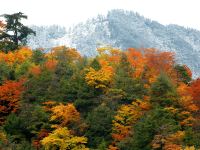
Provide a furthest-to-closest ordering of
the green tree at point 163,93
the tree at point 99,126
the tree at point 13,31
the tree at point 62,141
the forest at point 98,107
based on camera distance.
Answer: the tree at point 13,31 < the tree at point 99,126 < the green tree at point 163,93 < the tree at point 62,141 < the forest at point 98,107

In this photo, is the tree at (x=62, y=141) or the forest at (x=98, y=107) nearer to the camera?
the forest at (x=98, y=107)

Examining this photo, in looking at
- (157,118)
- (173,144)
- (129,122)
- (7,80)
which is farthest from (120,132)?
(7,80)

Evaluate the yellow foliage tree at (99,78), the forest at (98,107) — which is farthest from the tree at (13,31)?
the yellow foliage tree at (99,78)

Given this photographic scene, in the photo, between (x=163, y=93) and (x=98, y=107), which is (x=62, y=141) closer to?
(x=98, y=107)

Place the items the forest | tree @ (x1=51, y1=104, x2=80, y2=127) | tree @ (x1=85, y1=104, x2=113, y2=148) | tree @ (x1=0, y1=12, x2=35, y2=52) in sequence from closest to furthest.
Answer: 1. the forest
2. tree @ (x1=51, y1=104, x2=80, y2=127)
3. tree @ (x1=85, y1=104, x2=113, y2=148)
4. tree @ (x1=0, y1=12, x2=35, y2=52)

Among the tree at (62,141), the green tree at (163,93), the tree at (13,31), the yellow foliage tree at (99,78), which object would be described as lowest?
the tree at (62,141)

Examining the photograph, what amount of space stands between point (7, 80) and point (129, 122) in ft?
61.9

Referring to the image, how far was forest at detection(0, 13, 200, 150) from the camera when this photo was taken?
154ft

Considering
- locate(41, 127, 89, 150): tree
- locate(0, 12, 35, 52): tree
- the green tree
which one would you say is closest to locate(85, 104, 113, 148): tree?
locate(41, 127, 89, 150): tree

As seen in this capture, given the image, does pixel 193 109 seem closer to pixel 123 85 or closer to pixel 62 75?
pixel 123 85

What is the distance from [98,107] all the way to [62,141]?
19.9ft

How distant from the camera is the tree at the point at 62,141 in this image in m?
49.0

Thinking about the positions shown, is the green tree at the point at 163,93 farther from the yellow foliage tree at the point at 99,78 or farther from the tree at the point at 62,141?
the tree at the point at 62,141

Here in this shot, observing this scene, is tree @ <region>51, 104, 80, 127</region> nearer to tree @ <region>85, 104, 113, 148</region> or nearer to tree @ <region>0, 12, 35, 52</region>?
tree @ <region>85, 104, 113, 148</region>
